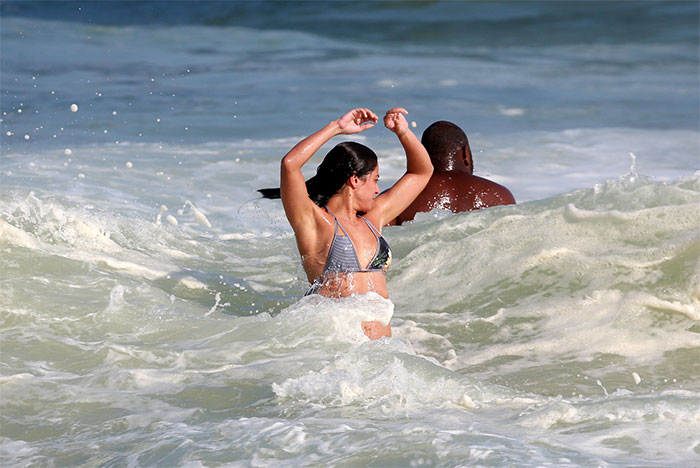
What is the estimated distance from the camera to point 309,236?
4.79m


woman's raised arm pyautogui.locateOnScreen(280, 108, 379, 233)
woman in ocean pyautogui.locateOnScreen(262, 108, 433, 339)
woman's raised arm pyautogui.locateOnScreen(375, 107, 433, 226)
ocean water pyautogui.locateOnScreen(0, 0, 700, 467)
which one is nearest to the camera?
ocean water pyautogui.locateOnScreen(0, 0, 700, 467)

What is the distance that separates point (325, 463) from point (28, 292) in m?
2.52

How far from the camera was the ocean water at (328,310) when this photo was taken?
3588 mm

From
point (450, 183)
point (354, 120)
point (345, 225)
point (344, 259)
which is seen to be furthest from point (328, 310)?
point (450, 183)

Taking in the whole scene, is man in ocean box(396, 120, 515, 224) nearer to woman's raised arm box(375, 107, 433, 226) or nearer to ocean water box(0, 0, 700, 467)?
ocean water box(0, 0, 700, 467)

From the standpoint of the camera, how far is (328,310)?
470cm

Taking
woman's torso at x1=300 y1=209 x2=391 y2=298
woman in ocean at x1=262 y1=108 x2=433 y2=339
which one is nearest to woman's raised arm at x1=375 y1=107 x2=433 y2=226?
woman in ocean at x1=262 y1=108 x2=433 y2=339

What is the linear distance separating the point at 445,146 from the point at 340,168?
2.15m

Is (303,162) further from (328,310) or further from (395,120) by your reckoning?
(328,310)

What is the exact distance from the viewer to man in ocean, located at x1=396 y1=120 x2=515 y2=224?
6.89 metres

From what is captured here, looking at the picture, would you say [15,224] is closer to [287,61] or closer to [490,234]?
[490,234]

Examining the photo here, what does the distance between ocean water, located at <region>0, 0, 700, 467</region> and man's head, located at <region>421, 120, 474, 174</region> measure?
34cm

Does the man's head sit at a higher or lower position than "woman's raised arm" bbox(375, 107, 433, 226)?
higher

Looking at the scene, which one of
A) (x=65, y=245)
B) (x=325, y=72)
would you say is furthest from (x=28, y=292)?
(x=325, y=72)
